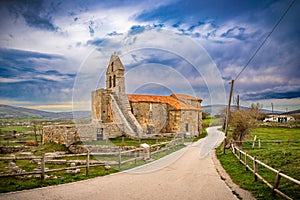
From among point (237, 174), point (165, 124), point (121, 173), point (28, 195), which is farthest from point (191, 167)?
point (165, 124)

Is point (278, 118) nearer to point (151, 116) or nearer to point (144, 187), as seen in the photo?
point (151, 116)

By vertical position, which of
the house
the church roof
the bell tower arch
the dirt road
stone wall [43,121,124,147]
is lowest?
the dirt road

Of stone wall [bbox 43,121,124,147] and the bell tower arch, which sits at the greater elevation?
the bell tower arch

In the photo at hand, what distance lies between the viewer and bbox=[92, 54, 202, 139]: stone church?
25.8 metres

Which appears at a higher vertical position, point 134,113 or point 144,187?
point 134,113

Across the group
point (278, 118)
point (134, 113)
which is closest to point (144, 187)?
point (134, 113)

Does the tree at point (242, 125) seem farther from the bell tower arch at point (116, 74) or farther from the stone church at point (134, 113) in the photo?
the bell tower arch at point (116, 74)

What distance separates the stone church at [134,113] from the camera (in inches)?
1014

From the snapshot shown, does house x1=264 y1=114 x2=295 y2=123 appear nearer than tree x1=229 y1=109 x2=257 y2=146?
No

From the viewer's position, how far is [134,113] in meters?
28.8

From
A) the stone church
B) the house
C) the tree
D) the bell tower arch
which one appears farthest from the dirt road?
the bell tower arch

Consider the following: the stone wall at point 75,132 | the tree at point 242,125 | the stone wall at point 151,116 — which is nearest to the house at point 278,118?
the tree at point 242,125

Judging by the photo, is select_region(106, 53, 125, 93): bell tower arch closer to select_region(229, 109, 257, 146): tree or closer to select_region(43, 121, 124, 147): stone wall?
select_region(43, 121, 124, 147): stone wall

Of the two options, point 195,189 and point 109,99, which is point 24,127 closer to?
point 109,99
